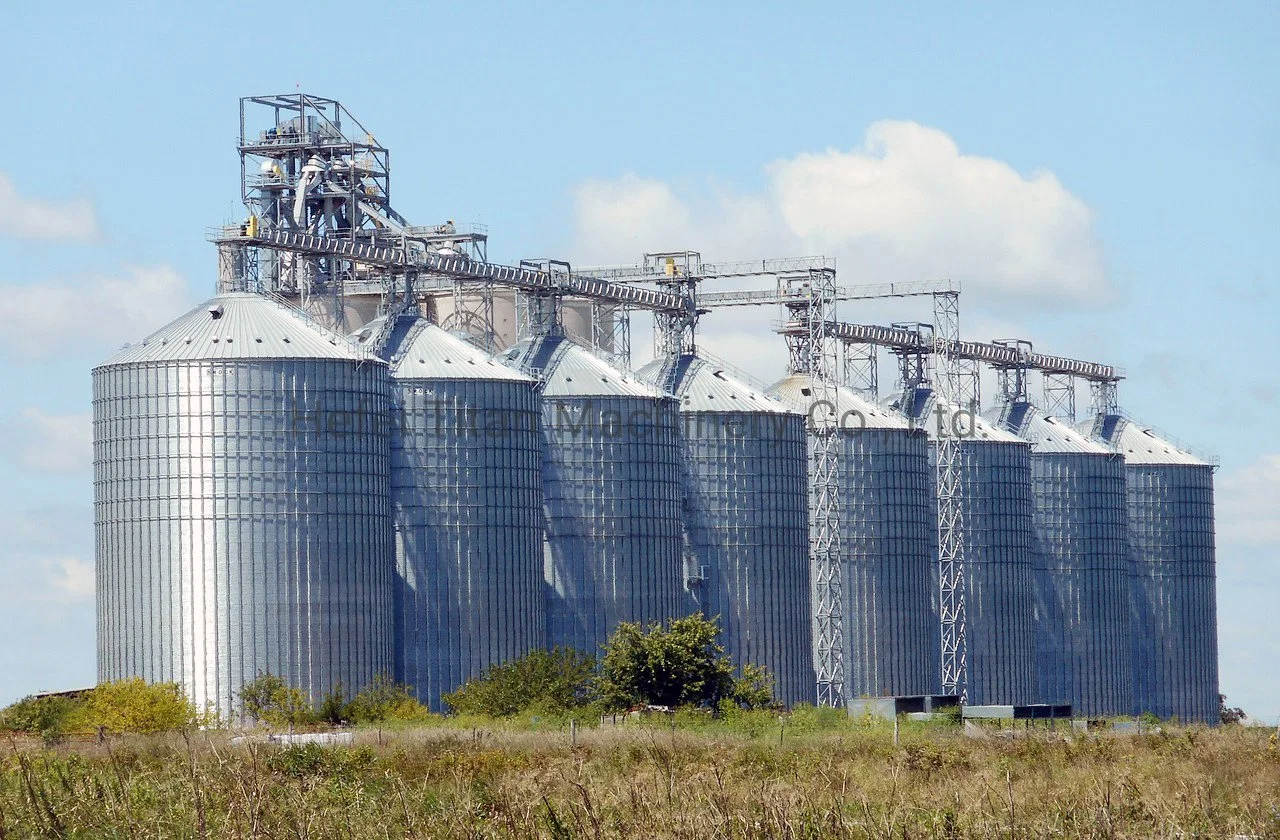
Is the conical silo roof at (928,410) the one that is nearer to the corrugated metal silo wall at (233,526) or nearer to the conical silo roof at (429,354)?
the conical silo roof at (429,354)

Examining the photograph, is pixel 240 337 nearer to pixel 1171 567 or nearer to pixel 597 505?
pixel 597 505

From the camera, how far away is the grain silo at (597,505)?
334ft

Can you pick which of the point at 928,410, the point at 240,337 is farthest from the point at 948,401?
the point at 240,337

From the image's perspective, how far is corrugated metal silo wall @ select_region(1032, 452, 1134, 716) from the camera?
134m

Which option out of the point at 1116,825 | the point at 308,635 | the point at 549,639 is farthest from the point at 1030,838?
the point at 549,639

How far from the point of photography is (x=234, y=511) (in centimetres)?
8744

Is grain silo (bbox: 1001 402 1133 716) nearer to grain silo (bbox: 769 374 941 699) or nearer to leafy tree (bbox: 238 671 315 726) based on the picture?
grain silo (bbox: 769 374 941 699)

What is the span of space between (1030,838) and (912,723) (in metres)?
46.3

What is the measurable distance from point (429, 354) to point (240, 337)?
10.8m

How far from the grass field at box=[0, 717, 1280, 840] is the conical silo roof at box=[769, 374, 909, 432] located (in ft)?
140

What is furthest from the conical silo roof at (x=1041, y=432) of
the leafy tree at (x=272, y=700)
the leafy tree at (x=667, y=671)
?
the leafy tree at (x=272, y=700)

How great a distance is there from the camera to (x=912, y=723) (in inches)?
3292

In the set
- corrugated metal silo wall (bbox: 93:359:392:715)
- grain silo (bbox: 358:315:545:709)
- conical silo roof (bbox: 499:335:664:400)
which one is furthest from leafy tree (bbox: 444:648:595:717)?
conical silo roof (bbox: 499:335:664:400)

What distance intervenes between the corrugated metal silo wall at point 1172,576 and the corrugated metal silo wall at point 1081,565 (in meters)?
6.72
